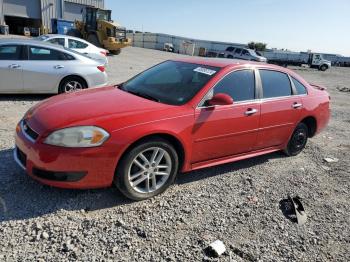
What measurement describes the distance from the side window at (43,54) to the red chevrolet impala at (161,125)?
404 cm

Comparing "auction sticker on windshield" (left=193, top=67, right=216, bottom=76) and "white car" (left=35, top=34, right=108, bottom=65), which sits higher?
"auction sticker on windshield" (left=193, top=67, right=216, bottom=76)

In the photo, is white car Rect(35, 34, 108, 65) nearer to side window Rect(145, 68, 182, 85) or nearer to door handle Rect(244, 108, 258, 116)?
side window Rect(145, 68, 182, 85)

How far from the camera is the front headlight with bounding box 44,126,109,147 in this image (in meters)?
3.41

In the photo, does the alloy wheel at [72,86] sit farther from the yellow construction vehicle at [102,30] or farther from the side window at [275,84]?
the yellow construction vehicle at [102,30]

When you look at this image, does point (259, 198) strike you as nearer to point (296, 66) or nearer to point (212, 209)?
point (212, 209)

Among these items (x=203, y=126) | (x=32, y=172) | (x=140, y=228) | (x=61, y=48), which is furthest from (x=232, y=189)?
(x=61, y=48)

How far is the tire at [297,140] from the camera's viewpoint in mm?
5656

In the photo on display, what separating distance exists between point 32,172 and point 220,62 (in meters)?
2.89

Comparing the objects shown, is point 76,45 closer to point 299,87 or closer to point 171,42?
point 299,87

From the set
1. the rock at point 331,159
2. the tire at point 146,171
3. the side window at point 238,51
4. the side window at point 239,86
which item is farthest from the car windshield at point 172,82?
the side window at point 238,51

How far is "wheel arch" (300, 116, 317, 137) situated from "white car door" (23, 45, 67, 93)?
5.56 meters

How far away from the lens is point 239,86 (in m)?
4.70

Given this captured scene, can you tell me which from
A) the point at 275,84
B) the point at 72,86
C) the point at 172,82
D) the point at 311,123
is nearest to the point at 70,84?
the point at 72,86

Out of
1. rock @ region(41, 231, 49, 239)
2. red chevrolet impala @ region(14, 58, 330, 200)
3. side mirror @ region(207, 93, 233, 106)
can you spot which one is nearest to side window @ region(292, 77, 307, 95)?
red chevrolet impala @ region(14, 58, 330, 200)
